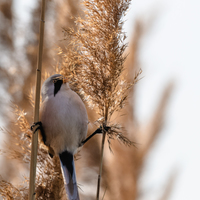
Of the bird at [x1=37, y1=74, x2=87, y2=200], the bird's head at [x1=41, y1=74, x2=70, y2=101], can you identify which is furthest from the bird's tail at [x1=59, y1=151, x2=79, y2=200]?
the bird's head at [x1=41, y1=74, x2=70, y2=101]

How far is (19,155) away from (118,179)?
0.33m

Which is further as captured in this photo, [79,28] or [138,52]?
[138,52]

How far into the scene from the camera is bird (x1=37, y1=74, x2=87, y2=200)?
21.1 inches

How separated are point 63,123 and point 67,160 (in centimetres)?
7

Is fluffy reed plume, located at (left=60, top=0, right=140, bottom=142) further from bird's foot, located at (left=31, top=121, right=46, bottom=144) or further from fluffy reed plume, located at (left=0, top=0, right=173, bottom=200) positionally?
bird's foot, located at (left=31, top=121, right=46, bottom=144)

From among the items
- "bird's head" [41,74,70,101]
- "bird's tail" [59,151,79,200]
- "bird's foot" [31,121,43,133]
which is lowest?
"bird's tail" [59,151,79,200]

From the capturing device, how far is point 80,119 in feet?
1.82

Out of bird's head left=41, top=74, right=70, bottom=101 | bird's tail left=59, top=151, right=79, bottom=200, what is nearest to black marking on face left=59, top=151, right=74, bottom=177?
bird's tail left=59, top=151, right=79, bottom=200

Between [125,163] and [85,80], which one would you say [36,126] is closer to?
[85,80]

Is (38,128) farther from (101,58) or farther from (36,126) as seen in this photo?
(101,58)

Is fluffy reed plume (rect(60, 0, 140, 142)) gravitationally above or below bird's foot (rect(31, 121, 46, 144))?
above

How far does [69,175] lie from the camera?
1.74 feet

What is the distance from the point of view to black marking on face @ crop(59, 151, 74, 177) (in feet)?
1.77

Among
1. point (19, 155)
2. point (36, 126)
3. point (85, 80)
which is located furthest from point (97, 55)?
point (19, 155)
